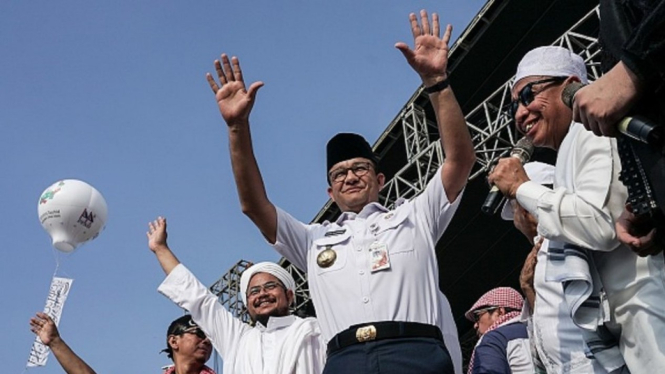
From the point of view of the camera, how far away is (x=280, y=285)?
13.5 ft

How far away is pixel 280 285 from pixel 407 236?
1.37m

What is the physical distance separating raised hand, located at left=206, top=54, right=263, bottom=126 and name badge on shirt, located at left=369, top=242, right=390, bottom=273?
70 centimetres

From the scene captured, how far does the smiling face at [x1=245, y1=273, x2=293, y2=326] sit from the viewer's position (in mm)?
4016

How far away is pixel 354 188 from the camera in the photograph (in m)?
3.20

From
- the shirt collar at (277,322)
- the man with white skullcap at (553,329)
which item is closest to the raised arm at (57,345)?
the shirt collar at (277,322)

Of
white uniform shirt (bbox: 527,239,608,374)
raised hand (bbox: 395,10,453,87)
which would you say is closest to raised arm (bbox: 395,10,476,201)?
raised hand (bbox: 395,10,453,87)

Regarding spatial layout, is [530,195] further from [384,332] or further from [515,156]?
[384,332]

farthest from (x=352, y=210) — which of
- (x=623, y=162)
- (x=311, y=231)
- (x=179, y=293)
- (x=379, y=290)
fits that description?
(x=623, y=162)

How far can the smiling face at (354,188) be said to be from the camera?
318 cm

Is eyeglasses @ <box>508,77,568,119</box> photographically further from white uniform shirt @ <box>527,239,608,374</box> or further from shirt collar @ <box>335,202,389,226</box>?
shirt collar @ <box>335,202,389,226</box>

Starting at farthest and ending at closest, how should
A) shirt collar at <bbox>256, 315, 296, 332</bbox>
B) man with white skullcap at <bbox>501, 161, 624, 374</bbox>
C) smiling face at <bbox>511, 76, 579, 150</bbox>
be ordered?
shirt collar at <bbox>256, 315, 296, 332</bbox>, smiling face at <bbox>511, 76, 579, 150</bbox>, man with white skullcap at <bbox>501, 161, 624, 374</bbox>

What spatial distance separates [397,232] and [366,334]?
436 millimetres

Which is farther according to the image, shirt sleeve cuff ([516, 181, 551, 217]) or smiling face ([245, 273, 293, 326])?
smiling face ([245, 273, 293, 326])

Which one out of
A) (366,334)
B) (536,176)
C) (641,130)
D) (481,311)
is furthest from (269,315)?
(641,130)
